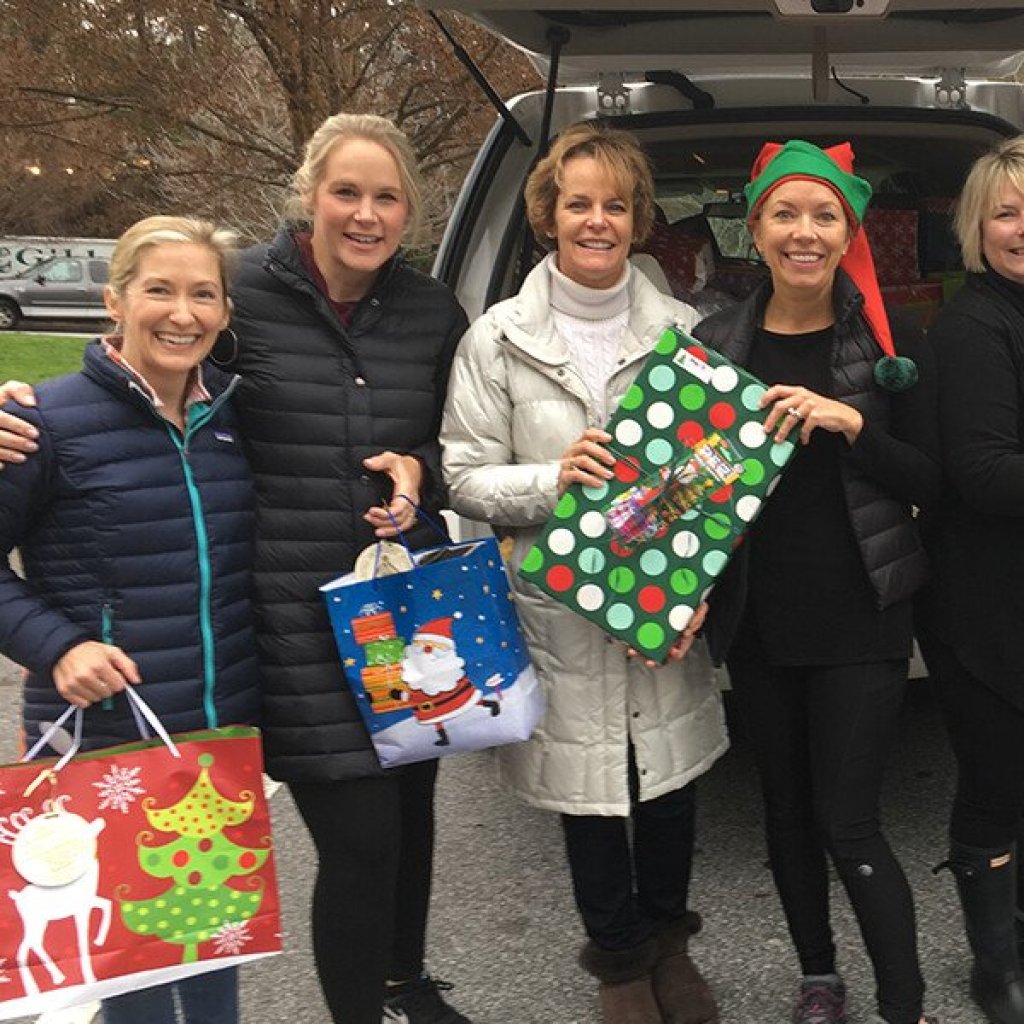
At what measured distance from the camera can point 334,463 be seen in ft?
7.20

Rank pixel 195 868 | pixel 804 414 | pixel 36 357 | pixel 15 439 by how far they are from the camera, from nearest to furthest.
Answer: pixel 15 439, pixel 195 868, pixel 804 414, pixel 36 357

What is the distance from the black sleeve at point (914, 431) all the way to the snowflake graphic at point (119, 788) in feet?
4.28

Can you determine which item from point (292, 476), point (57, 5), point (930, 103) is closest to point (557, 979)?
point (292, 476)

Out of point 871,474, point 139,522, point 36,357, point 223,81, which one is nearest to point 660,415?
point 871,474

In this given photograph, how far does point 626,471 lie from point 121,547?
2.79 feet

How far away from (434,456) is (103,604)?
0.66 metres

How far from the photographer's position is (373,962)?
2299 millimetres

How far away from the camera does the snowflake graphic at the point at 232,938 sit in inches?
79.0

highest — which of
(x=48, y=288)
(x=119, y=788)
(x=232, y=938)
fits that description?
(x=48, y=288)

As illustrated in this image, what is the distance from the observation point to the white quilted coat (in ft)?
7.54

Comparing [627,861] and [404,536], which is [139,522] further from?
[627,861]

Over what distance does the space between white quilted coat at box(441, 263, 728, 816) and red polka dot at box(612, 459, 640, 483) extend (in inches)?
5.2

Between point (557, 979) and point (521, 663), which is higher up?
point (521, 663)

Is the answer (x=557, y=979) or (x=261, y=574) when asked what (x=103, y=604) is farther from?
(x=557, y=979)
